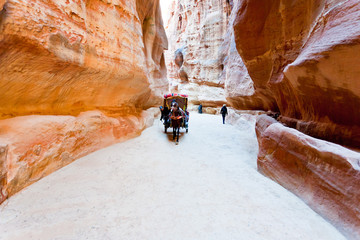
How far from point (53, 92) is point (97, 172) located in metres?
1.80

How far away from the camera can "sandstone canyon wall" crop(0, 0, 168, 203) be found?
Answer: 7.44 ft

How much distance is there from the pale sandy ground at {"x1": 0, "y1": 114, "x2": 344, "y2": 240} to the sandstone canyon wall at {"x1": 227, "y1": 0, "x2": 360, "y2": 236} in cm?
→ 26

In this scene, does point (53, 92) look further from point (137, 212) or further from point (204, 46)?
point (204, 46)

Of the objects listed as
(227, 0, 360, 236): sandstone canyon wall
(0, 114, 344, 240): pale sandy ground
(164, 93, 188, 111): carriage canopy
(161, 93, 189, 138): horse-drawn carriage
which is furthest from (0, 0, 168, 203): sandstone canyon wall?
(227, 0, 360, 236): sandstone canyon wall

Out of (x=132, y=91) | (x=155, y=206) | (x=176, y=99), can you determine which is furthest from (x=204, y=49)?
(x=155, y=206)

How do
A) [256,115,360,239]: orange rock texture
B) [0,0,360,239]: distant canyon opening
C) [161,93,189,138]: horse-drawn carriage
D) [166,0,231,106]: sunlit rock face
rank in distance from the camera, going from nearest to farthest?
[256,115,360,239]: orange rock texture, [0,0,360,239]: distant canyon opening, [161,93,189,138]: horse-drawn carriage, [166,0,231,106]: sunlit rock face

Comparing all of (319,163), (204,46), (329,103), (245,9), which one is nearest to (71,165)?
(319,163)

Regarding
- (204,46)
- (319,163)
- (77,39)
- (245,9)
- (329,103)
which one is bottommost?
(319,163)

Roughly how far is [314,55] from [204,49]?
22.5 meters

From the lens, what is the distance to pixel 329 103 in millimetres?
2871

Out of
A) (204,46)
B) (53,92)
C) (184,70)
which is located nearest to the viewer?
(53,92)

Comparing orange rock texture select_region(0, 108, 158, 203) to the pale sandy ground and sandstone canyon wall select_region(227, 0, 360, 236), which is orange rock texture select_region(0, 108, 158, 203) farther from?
sandstone canyon wall select_region(227, 0, 360, 236)

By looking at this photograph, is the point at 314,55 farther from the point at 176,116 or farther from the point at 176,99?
the point at 176,99

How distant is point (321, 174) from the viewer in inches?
85.4
